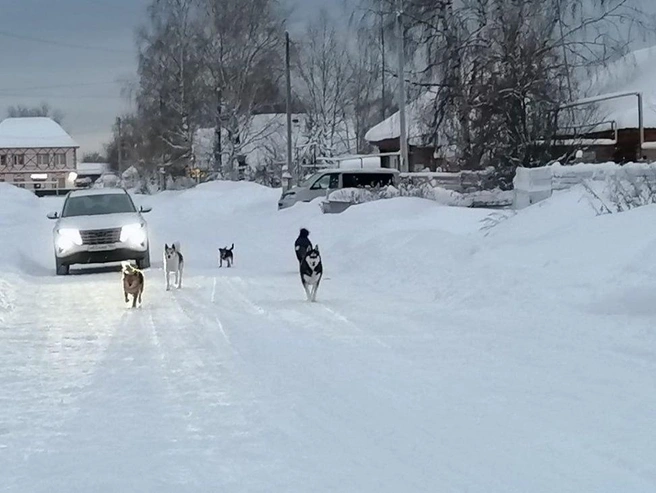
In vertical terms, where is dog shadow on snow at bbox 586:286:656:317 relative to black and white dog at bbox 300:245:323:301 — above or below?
below

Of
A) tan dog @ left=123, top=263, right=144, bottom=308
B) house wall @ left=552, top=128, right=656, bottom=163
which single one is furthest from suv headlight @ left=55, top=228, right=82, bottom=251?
house wall @ left=552, top=128, right=656, bottom=163

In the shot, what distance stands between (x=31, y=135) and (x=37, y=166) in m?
3.52

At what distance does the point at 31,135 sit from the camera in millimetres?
109688

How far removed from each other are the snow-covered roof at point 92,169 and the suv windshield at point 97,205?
405 feet

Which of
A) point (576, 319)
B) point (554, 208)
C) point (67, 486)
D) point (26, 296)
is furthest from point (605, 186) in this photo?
point (67, 486)

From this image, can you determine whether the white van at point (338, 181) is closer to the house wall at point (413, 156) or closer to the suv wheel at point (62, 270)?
the house wall at point (413, 156)

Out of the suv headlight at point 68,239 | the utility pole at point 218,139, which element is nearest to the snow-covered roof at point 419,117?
the suv headlight at point 68,239

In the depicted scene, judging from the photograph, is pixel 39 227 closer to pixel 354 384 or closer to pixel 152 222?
pixel 152 222

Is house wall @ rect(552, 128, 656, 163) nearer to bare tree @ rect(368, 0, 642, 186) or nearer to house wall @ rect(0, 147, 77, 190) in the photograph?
bare tree @ rect(368, 0, 642, 186)

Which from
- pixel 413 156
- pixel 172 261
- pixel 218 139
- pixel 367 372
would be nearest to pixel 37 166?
pixel 218 139

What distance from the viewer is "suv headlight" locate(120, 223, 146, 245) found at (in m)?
18.7

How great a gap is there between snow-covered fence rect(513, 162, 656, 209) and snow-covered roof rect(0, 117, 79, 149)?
9355 cm

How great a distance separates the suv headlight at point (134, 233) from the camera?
18.7m

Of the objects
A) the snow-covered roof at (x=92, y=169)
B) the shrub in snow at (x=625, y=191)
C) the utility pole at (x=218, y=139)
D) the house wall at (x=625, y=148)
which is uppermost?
the snow-covered roof at (x=92, y=169)
